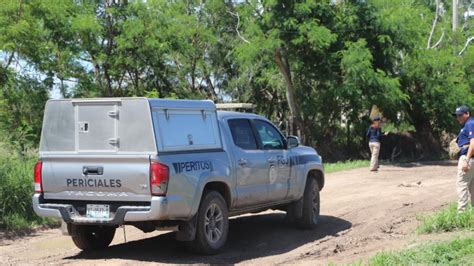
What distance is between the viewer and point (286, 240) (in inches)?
401

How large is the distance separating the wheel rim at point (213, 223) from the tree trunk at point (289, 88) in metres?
15.9

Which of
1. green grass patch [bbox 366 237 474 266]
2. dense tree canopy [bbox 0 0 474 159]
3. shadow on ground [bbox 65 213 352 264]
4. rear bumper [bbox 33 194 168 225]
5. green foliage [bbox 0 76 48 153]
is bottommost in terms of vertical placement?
shadow on ground [bbox 65 213 352 264]

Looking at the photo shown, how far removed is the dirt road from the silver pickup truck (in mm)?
431

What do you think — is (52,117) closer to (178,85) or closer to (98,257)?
(98,257)

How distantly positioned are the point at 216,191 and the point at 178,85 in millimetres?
19784

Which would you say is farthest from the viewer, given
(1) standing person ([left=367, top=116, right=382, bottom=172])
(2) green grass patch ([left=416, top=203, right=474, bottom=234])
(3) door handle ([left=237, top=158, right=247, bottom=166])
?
(1) standing person ([left=367, top=116, right=382, bottom=172])

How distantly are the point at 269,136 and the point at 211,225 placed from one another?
224 cm

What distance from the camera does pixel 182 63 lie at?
92.7ft

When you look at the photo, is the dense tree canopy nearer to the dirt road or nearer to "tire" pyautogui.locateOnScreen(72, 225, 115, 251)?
the dirt road

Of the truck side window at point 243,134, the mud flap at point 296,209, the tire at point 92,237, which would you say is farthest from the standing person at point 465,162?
the tire at point 92,237

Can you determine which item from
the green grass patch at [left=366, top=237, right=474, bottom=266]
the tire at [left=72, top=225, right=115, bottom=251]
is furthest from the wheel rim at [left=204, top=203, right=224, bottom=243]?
the green grass patch at [left=366, top=237, right=474, bottom=266]

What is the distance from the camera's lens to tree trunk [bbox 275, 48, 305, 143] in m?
25.1

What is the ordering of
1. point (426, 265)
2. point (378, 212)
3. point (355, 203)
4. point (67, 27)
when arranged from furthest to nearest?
point (67, 27) → point (355, 203) → point (378, 212) → point (426, 265)

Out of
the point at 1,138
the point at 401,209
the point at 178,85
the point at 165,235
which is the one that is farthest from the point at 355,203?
the point at 178,85
